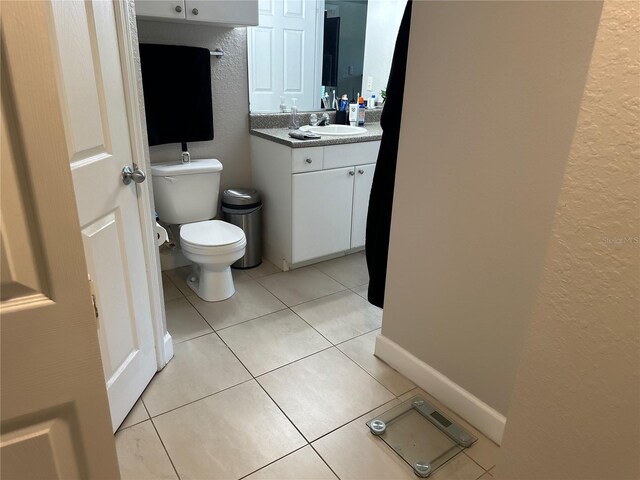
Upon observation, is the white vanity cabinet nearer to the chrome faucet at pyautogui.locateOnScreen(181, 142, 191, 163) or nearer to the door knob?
the chrome faucet at pyautogui.locateOnScreen(181, 142, 191, 163)

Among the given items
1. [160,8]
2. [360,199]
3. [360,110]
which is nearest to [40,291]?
[160,8]

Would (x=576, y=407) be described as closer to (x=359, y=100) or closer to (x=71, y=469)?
(x=71, y=469)

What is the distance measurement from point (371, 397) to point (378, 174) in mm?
951

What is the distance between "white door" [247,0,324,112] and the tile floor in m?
1.36

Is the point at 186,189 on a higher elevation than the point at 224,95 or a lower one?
lower

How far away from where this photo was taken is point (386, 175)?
193 centimetres

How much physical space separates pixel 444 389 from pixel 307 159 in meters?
1.54

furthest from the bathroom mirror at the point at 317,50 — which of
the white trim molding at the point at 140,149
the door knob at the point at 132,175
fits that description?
the door knob at the point at 132,175

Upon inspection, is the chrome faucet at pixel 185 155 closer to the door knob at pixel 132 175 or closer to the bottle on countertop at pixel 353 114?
the door knob at pixel 132 175

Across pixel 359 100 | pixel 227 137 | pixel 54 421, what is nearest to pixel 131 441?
pixel 54 421

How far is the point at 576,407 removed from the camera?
79 cm

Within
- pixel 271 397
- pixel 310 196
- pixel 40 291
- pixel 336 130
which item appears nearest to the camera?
pixel 40 291

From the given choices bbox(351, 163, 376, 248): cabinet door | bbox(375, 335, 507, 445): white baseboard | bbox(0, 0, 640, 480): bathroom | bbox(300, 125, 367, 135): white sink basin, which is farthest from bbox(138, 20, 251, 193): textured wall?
bbox(375, 335, 507, 445): white baseboard

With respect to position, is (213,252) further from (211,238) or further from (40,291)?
(40,291)
